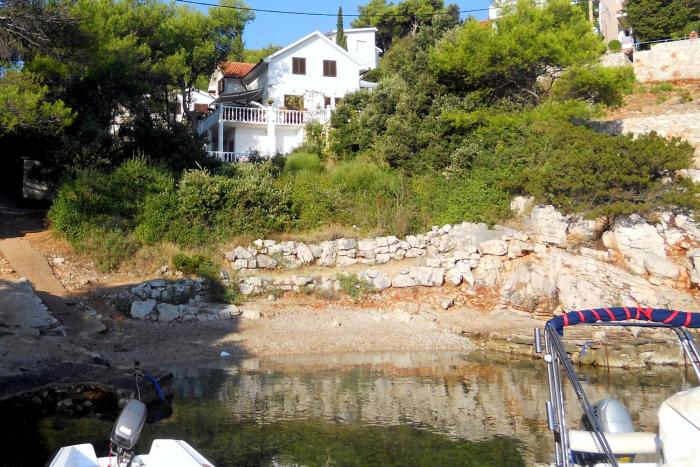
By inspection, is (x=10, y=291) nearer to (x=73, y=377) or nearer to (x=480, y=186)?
(x=73, y=377)

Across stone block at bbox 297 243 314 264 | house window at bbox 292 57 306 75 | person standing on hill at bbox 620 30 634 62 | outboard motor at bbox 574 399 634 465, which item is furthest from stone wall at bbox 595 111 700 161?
outboard motor at bbox 574 399 634 465

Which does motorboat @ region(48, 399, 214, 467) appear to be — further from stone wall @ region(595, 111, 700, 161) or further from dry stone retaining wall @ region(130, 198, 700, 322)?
stone wall @ region(595, 111, 700, 161)

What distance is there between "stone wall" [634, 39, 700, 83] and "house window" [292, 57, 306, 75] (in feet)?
59.3

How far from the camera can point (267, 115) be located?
1316 inches

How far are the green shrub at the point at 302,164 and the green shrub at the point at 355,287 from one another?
7113 mm

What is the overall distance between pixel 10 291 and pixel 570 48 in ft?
71.0

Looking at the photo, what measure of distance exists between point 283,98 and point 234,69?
21.2ft

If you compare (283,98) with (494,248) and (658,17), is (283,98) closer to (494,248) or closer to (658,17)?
(494,248)

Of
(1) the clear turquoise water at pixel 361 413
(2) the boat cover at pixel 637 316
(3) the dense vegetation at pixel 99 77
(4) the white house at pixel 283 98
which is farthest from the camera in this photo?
(4) the white house at pixel 283 98

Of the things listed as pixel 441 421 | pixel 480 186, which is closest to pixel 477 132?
pixel 480 186

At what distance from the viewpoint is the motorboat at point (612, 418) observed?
6461 millimetres

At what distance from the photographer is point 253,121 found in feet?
110

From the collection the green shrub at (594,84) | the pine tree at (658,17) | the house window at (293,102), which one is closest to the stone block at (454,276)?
the green shrub at (594,84)

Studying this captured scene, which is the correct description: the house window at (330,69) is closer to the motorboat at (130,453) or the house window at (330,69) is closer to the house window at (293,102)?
the house window at (293,102)
